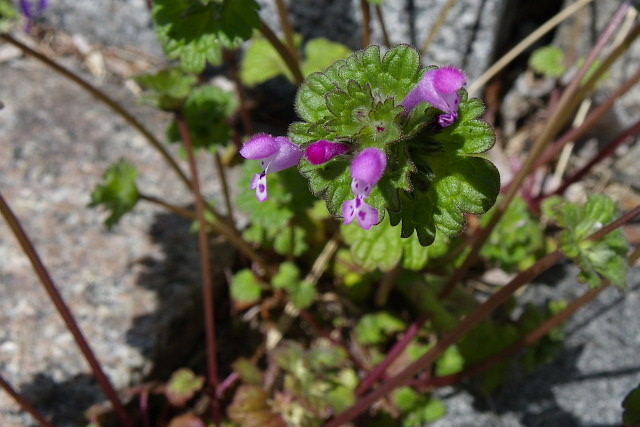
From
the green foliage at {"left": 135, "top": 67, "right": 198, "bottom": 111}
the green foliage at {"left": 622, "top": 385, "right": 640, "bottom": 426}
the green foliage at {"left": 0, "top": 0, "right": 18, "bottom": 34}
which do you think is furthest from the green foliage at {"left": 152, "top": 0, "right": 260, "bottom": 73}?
the green foliage at {"left": 0, "top": 0, "right": 18, "bottom": 34}

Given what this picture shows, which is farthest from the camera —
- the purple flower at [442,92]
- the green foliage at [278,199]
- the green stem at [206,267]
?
the green foliage at [278,199]

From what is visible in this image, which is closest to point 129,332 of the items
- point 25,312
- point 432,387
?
point 25,312

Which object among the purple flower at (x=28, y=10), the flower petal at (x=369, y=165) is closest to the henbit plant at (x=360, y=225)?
the flower petal at (x=369, y=165)

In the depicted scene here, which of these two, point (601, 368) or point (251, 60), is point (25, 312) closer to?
point (251, 60)

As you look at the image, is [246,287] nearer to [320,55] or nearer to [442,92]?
[320,55]

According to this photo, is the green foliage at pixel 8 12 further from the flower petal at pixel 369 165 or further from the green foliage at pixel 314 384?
the flower petal at pixel 369 165
